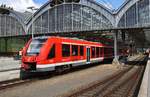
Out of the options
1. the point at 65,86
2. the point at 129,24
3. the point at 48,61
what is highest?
the point at 129,24

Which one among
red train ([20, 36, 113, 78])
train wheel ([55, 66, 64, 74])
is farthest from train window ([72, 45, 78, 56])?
train wheel ([55, 66, 64, 74])

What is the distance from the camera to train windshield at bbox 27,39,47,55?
2023cm

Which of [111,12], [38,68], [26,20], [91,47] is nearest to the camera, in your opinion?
[38,68]

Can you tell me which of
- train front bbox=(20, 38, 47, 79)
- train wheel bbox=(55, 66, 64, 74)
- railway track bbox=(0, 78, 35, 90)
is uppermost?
train front bbox=(20, 38, 47, 79)

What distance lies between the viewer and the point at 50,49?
67.8 feet

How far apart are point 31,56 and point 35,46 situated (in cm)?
113

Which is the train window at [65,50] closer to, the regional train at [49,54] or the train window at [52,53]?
the regional train at [49,54]

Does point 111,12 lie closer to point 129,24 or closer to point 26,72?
point 129,24

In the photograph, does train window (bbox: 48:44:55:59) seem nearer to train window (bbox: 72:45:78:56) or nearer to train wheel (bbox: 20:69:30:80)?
train wheel (bbox: 20:69:30:80)

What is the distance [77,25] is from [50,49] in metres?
47.4

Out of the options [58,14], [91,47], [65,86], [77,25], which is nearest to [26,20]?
[58,14]

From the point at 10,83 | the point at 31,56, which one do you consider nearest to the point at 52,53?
the point at 31,56

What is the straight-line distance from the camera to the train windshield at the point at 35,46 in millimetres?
20231

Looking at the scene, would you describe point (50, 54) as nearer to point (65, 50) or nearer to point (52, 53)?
point (52, 53)
